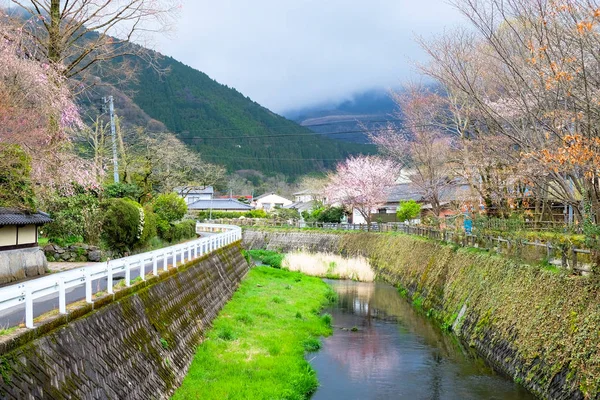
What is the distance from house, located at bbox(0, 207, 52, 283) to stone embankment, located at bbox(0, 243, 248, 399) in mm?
4681

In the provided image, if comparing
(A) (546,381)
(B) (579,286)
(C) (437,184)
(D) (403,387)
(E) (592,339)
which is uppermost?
(C) (437,184)

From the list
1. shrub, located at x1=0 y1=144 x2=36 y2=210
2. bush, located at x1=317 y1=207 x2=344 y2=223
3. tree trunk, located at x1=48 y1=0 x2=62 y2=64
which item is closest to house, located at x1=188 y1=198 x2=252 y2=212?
bush, located at x1=317 y1=207 x2=344 y2=223

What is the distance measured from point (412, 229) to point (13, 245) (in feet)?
87.4

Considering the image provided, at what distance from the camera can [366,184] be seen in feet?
171

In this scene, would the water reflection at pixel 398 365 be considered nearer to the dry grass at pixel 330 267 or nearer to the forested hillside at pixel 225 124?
the dry grass at pixel 330 267

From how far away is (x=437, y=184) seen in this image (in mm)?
33375

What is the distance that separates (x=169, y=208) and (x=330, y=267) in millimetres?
11527

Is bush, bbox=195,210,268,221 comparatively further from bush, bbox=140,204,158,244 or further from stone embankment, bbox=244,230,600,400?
stone embankment, bbox=244,230,600,400

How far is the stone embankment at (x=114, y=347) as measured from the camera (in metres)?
6.30

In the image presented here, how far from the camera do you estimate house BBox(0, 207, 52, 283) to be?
1490 centimetres

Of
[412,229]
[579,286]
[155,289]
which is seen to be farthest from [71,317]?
[412,229]

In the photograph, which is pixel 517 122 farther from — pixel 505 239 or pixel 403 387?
pixel 403 387

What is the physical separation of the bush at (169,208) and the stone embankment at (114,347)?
18944 millimetres

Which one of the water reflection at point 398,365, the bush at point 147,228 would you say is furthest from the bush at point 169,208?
the water reflection at point 398,365
